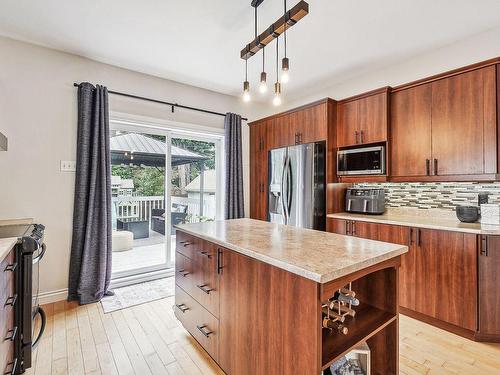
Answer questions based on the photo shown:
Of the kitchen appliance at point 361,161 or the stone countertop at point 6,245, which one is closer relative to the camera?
the stone countertop at point 6,245

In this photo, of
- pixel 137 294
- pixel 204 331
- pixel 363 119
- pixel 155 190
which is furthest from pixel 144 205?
pixel 363 119

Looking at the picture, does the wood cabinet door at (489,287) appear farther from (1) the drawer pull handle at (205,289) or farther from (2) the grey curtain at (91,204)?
(2) the grey curtain at (91,204)

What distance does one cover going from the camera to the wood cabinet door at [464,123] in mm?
2244

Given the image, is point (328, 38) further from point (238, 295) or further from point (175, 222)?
point (175, 222)

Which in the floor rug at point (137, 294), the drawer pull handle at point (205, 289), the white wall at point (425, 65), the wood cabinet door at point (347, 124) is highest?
the white wall at point (425, 65)

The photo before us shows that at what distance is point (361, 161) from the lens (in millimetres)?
3057

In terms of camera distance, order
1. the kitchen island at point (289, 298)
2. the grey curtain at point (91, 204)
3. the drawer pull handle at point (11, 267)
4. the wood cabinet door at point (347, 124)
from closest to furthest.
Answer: the kitchen island at point (289, 298) < the drawer pull handle at point (11, 267) < the grey curtain at point (91, 204) < the wood cabinet door at point (347, 124)

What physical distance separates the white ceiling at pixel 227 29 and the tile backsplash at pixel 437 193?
1.44 metres

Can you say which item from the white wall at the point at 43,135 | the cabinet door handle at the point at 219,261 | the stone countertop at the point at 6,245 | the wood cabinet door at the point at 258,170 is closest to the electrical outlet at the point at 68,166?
the white wall at the point at 43,135

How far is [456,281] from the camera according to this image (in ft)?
7.11

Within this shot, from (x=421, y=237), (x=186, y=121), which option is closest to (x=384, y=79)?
(x=421, y=237)

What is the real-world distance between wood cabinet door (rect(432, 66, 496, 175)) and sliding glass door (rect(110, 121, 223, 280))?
9.42ft

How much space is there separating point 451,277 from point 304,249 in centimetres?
164

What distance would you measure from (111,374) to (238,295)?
107 cm
